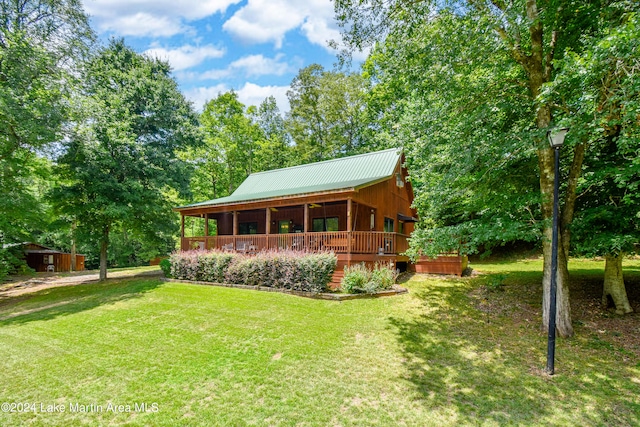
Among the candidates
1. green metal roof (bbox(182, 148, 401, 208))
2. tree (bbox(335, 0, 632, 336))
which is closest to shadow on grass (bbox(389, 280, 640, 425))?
tree (bbox(335, 0, 632, 336))

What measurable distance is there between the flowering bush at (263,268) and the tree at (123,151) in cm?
456

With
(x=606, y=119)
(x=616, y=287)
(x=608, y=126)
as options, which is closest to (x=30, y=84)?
(x=606, y=119)

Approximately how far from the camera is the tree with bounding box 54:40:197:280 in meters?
14.1

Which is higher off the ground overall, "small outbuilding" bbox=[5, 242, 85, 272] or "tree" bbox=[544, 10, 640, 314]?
"tree" bbox=[544, 10, 640, 314]

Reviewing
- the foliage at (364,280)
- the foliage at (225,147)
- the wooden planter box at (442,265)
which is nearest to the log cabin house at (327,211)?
the foliage at (364,280)

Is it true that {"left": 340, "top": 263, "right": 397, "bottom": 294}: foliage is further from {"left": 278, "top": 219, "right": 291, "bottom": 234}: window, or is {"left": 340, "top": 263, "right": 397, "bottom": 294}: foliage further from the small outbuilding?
the small outbuilding

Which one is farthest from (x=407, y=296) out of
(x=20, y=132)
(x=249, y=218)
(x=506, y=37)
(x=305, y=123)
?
(x=305, y=123)

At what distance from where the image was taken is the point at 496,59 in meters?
7.22

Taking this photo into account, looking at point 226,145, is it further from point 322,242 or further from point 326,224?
point 322,242

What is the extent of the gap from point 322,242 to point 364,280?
2.64 meters

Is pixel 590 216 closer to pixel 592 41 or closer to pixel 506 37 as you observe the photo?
pixel 592 41

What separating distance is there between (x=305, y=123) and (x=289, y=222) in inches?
690

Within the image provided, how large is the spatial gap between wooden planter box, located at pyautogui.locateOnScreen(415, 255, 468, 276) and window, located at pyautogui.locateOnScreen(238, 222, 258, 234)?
975 centimetres

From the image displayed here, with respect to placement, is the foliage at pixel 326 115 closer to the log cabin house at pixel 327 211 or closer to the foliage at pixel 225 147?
the foliage at pixel 225 147
